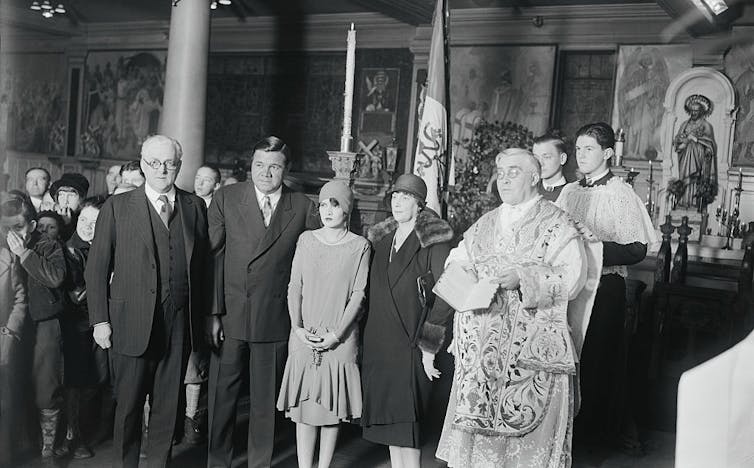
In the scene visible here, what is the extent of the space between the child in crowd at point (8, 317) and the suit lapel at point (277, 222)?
3.30ft

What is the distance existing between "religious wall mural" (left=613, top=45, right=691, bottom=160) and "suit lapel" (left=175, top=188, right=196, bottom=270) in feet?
26.4

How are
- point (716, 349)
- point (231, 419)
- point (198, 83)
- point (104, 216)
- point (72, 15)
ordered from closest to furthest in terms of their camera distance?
point (104, 216) < point (231, 419) < point (716, 349) < point (198, 83) < point (72, 15)

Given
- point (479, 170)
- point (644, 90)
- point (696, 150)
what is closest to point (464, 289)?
point (479, 170)

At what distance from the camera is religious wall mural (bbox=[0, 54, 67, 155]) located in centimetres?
1505

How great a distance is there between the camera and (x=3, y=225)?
3248 mm

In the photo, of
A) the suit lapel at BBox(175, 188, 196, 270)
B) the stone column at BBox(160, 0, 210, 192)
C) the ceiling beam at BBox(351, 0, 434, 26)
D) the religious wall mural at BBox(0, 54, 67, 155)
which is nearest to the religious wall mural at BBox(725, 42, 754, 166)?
the ceiling beam at BBox(351, 0, 434, 26)

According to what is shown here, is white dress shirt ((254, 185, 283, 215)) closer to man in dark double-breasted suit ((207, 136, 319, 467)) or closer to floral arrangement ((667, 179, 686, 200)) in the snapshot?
man in dark double-breasted suit ((207, 136, 319, 467))

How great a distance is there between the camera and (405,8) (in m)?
10.6

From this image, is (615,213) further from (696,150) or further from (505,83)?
(505,83)

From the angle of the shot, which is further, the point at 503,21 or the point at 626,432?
the point at 503,21

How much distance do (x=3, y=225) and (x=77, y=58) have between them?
12.8 metres

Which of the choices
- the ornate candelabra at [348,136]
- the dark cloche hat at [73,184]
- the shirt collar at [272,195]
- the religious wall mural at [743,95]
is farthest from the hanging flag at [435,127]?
the religious wall mural at [743,95]

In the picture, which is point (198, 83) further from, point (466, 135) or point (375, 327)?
point (466, 135)

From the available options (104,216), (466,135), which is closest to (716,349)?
Result: (104,216)
